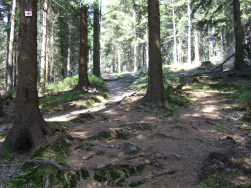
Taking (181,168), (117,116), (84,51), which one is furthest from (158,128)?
(84,51)

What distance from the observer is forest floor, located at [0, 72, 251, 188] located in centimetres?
391

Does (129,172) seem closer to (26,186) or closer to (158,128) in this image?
(26,186)

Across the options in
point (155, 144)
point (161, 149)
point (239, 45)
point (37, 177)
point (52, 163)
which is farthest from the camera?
point (239, 45)

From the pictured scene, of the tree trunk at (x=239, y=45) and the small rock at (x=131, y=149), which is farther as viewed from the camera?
the tree trunk at (x=239, y=45)

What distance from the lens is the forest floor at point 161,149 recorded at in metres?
3.91

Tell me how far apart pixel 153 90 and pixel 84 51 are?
20.7 feet

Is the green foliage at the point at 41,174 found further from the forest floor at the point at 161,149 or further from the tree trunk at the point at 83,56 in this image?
the tree trunk at the point at 83,56

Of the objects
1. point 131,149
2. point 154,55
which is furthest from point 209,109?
point 131,149

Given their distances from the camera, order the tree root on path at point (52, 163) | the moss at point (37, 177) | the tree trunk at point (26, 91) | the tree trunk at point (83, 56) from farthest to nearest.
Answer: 1. the tree trunk at point (83, 56)
2. the tree trunk at point (26, 91)
3. the tree root on path at point (52, 163)
4. the moss at point (37, 177)

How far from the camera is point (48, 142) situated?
15.6 feet

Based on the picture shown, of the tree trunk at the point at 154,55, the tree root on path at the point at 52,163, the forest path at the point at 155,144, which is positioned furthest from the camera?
the tree trunk at the point at 154,55

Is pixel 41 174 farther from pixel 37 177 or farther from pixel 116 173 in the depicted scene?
pixel 116 173

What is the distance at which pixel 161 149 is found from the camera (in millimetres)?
5273

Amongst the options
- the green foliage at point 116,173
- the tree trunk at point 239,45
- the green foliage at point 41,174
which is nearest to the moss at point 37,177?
the green foliage at point 41,174
